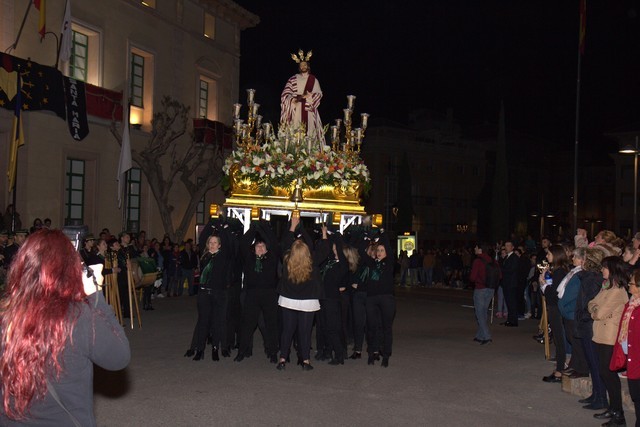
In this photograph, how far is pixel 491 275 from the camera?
43.3 ft

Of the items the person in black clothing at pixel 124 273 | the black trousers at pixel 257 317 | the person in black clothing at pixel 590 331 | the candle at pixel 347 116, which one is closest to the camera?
the person in black clothing at pixel 590 331

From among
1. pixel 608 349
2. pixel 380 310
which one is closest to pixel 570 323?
pixel 608 349

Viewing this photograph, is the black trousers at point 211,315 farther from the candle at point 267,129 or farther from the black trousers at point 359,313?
the candle at point 267,129

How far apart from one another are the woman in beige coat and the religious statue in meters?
7.16

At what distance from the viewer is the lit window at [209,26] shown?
33709 mm

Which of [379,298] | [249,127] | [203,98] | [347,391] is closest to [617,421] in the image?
[347,391]

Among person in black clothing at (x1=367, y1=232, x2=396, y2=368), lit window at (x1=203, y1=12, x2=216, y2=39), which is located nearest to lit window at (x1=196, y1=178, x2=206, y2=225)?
lit window at (x1=203, y1=12, x2=216, y2=39)

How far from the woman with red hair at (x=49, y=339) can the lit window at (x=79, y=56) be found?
75.7 ft

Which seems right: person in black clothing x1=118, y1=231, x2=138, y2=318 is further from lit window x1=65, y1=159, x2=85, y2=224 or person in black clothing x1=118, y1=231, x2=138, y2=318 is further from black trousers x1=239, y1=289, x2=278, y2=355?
lit window x1=65, y1=159, x2=85, y2=224

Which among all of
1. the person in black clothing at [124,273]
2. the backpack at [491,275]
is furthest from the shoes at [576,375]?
the person in black clothing at [124,273]

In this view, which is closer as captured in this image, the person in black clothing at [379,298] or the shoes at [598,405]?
the shoes at [598,405]

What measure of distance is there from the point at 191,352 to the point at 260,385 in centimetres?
224

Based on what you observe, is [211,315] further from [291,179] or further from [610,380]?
[610,380]

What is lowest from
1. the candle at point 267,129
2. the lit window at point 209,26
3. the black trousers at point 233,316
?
the black trousers at point 233,316
